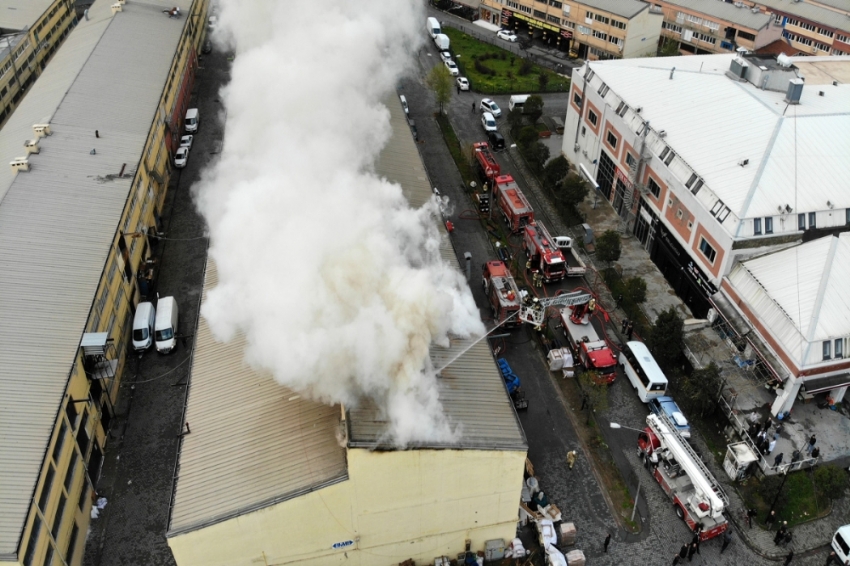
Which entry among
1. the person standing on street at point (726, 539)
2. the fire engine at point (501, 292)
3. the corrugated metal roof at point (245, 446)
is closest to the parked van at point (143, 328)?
the corrugated metal roof at point (245, 446)

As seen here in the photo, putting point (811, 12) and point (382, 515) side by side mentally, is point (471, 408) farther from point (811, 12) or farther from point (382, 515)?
point (811, 12)

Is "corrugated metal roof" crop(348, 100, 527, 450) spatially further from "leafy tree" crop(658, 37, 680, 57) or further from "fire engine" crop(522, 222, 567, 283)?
"leafy tree" crop(658, 37, 680, 57)

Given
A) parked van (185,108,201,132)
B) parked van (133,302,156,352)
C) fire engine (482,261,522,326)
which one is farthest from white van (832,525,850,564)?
parked van (185,108,201,132)

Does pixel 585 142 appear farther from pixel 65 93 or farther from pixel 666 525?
pixel 65 93

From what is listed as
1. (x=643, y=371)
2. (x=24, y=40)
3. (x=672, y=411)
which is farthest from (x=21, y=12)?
(x=672, y=411)

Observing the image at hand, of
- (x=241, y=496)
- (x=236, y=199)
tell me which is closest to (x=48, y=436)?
(x=241, y=496)

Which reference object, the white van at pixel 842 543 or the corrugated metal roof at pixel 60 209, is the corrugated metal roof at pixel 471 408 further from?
the white van at pixel 842 543
